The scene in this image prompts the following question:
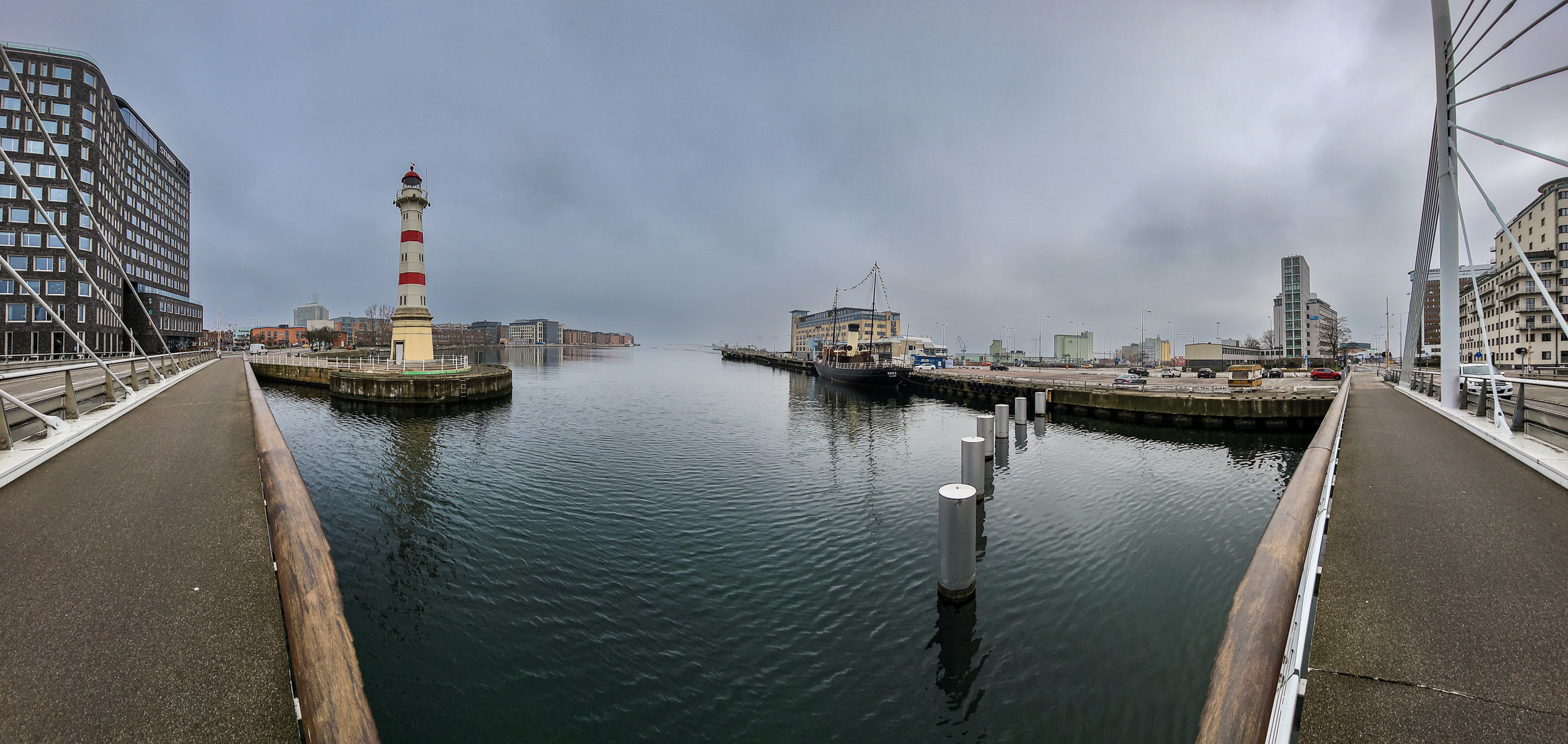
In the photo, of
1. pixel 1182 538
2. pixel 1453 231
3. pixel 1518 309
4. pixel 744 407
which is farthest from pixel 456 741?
pixel 1518 309

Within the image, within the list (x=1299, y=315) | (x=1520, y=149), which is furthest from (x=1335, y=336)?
(x=1520, y=149)

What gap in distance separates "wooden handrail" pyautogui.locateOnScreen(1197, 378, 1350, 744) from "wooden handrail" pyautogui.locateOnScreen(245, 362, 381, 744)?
403 centimetres

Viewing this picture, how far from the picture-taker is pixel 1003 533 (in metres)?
9.70

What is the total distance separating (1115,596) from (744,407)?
80.8ft

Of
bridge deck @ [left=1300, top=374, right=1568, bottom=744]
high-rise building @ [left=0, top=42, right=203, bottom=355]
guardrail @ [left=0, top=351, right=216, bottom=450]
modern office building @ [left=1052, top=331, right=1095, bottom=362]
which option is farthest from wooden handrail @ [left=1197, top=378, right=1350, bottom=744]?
modern office building @ [left=1052, top=331, right=1095, bottom=362]

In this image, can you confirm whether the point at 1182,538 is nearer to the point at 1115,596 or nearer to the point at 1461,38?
the point at 1115,596

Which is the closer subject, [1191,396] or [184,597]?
[184,597]

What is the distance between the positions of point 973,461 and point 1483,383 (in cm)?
988

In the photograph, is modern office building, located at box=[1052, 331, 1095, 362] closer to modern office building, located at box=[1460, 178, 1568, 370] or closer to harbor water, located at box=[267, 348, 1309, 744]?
modern office building, located at box=[1460, 178, 1568, 370]

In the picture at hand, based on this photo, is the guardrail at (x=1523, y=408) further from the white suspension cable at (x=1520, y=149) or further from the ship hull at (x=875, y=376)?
the ship hull at (x=875, y=376)

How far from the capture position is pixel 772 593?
7.34 meters

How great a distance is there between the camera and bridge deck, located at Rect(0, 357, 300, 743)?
2.38m

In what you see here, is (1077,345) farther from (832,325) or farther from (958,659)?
(958,659)

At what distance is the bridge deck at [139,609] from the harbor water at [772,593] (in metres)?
2.14
